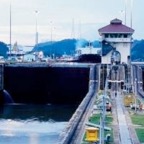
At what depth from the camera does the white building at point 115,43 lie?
105000 mm

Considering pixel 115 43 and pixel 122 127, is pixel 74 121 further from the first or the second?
pixel 115 43

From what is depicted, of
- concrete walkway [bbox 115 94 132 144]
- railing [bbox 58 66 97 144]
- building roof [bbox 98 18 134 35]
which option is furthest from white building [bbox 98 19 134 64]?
concrete walkway [bbox 115 94 132 144]

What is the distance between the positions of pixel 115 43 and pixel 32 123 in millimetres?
38749

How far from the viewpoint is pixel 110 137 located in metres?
41.2

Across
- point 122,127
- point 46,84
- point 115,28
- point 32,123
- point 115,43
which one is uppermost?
point 115,28

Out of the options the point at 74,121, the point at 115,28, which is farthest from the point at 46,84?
the point at 74,121

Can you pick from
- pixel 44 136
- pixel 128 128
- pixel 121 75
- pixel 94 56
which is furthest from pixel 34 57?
pixel 128 128

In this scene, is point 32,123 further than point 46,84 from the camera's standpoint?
No

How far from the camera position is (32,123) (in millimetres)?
70000

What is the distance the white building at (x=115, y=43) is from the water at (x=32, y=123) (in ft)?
62.5

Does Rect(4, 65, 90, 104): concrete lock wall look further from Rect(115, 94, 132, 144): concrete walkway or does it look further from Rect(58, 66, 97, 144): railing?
Rect(115, 94, 132, 144): concrete walkway

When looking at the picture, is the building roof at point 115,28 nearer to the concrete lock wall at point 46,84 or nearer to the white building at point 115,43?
the white building at point 115,43

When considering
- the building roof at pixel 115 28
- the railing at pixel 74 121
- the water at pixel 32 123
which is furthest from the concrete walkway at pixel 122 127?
the building roof at pixel 115 28

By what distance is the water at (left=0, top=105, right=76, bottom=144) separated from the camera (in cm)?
5569
